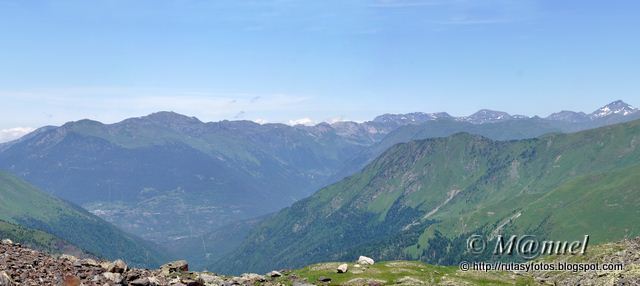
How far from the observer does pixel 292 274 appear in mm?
93188

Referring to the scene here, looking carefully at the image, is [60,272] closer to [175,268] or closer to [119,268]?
[119,268]

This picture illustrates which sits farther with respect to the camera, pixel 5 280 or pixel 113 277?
pixel 113 277

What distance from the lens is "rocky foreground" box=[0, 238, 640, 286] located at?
161ft

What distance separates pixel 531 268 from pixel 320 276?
62.5 metres

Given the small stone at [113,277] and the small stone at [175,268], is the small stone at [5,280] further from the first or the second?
the small stone at [175,268]

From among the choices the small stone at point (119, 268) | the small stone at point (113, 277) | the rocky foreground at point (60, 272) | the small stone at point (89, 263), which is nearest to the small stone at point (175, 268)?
the rocky foreground at point (60, 272)

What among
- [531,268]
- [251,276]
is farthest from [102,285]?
[531,268]

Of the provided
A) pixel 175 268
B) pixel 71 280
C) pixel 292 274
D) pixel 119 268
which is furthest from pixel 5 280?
pixel 292 274

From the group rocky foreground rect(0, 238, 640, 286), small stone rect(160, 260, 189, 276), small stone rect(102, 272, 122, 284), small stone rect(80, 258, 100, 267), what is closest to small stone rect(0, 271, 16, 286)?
rocky foreground rect(0, 238, 640, 286)

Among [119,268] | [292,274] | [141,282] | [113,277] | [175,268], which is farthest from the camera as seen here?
[292,274]

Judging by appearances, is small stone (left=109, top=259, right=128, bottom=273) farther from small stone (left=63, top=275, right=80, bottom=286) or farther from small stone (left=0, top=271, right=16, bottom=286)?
small stone (left=0, top=271, right=16, bottom=286)

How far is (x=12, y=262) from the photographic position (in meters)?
49.9

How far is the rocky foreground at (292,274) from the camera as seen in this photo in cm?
4912

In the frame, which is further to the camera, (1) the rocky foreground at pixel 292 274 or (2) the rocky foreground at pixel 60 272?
(1) the rocky foreground at pixel 292 274
